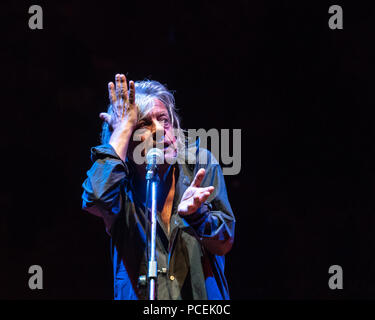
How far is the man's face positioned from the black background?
3.63ft

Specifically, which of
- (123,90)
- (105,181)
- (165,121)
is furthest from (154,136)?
(105,181)

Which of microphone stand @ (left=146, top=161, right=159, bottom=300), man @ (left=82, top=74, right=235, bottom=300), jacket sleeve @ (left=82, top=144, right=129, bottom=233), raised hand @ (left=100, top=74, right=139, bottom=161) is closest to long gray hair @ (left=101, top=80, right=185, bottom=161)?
man @ (left=82, top=74, right=235, bottom=300)

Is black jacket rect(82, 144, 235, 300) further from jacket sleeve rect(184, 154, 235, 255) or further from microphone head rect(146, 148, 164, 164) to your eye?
microphone head rect(146, 148, 164, 164)

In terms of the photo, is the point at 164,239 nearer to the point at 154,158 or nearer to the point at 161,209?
the point at 161,209

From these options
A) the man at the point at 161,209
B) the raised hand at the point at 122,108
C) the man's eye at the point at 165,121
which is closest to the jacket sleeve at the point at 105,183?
the man at the point at 161,209

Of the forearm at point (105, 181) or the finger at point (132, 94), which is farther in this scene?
the finger at point (132, 94)

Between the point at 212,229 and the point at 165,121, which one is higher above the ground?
the point at 165,121

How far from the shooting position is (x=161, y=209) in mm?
1944

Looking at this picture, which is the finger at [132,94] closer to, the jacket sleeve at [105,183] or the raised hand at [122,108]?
the raised hand at [122,108]

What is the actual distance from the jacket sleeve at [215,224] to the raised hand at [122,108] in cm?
47

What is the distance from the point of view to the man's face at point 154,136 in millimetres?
1998

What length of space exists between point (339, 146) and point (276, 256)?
0.94 meters

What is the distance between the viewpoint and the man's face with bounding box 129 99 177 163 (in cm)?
200

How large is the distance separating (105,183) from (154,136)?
38 centimetres
